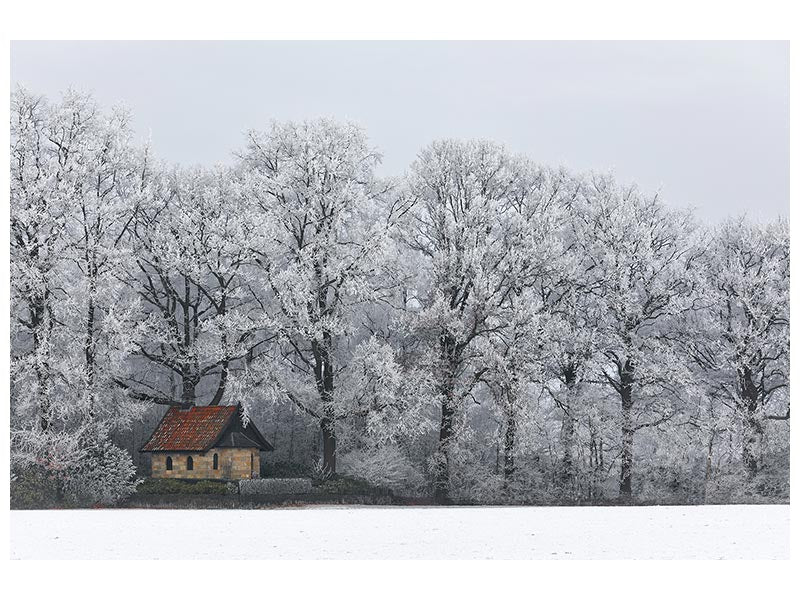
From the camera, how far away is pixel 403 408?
42.2 m

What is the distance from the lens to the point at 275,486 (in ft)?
137

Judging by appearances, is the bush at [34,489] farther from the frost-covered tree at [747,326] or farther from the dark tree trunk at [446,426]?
the frost-covered tree at [747,326]

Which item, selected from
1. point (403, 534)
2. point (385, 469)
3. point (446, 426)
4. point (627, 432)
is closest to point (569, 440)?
point (627, 432)

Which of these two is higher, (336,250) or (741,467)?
(336,250)

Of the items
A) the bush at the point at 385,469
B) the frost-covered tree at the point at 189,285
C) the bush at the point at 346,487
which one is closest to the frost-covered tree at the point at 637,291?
the bush at the point at 385,469

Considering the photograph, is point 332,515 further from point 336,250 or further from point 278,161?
point 278,161

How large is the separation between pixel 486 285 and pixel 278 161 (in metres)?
8.63

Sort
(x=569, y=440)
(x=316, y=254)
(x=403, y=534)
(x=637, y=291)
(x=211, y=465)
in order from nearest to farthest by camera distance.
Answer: (x=403, y=534), (x=211, y=465), (x=316, y=254), (x=569, y=440), (x=637, y=291)

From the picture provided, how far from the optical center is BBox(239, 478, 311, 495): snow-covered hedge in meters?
41.2

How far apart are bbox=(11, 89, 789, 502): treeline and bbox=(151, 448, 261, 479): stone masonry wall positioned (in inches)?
66.8

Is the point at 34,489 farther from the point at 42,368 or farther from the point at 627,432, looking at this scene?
the point at 627,432

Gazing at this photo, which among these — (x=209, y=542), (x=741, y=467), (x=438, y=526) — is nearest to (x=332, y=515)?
(x=438, y=526)

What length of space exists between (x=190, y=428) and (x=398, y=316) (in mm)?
8368
